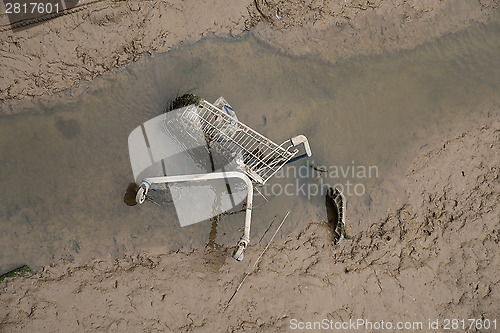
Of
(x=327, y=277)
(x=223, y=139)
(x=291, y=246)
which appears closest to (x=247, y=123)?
(x=223, y=139)

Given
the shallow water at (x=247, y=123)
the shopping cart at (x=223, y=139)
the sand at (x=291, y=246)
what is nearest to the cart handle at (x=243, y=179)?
the shopping cart at (x=223, y=139)

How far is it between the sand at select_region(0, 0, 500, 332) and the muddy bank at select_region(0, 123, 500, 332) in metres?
0.02

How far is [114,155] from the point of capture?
24.1 ft

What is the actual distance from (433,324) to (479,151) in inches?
159

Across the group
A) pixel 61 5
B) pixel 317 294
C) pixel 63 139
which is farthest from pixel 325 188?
pixel 61 5

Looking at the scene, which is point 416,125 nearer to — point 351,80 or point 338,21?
point 351,80

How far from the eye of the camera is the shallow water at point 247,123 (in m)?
7.20

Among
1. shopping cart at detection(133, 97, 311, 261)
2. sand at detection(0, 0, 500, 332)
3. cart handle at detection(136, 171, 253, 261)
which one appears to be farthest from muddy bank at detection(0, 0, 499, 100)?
cart handle at detection(136, 171, 253, 261)

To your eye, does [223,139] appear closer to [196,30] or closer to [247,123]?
[247,123]

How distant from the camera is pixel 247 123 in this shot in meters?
7.63

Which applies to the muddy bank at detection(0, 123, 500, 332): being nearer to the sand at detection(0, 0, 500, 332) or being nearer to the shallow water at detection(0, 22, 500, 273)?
the sand at detection(0, 0, 500, 332)

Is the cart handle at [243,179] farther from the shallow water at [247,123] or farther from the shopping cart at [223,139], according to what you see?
the shallow water at [247,123]

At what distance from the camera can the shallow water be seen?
720 cm

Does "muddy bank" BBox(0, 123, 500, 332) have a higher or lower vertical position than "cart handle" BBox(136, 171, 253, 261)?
lower
